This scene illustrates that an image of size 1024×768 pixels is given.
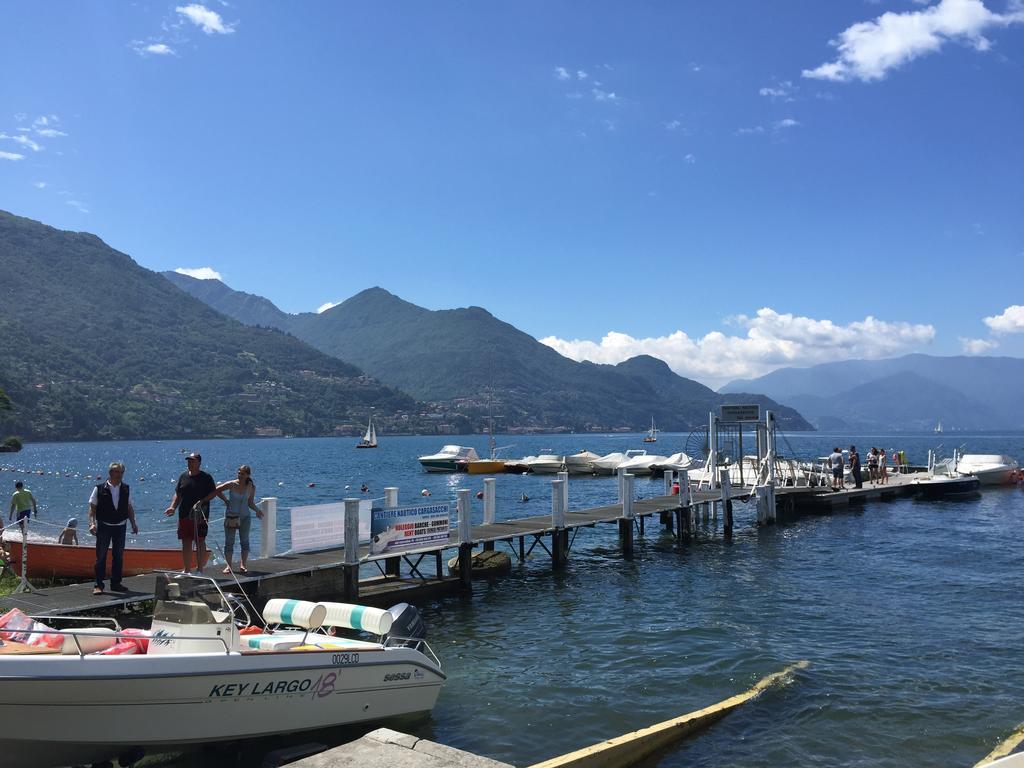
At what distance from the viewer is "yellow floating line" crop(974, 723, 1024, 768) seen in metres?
9.02

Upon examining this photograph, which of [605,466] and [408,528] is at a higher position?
[408,528]

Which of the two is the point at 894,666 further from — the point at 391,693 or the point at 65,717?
the point at 65,717

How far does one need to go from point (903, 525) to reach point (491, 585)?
22267mm

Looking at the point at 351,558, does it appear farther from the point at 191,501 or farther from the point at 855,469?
the point at 855,469

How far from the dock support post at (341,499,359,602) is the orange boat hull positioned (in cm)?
446

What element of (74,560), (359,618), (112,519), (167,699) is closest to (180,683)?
(167,699)

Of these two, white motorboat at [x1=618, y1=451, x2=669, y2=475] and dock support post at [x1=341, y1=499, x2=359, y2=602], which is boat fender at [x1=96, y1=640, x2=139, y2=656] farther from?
white motorboat at [x1=618, y1=451, x2=669, y2=475]

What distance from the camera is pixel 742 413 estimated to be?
3334cm

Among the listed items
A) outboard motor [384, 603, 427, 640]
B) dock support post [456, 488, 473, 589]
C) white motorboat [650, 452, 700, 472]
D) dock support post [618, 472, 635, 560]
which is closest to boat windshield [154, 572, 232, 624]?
outboard motor [384, 603, 427, 640]

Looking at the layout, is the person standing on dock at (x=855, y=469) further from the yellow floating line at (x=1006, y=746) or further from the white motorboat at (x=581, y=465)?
the yellow floating line at (x=1006, y=746)

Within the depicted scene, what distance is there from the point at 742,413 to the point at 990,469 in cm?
2833

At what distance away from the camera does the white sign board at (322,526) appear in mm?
15691

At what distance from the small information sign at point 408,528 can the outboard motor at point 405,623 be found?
4.98 meters

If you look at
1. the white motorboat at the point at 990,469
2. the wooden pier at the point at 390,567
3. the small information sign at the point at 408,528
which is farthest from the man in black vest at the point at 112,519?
the white motorboat at the point at 990,469
